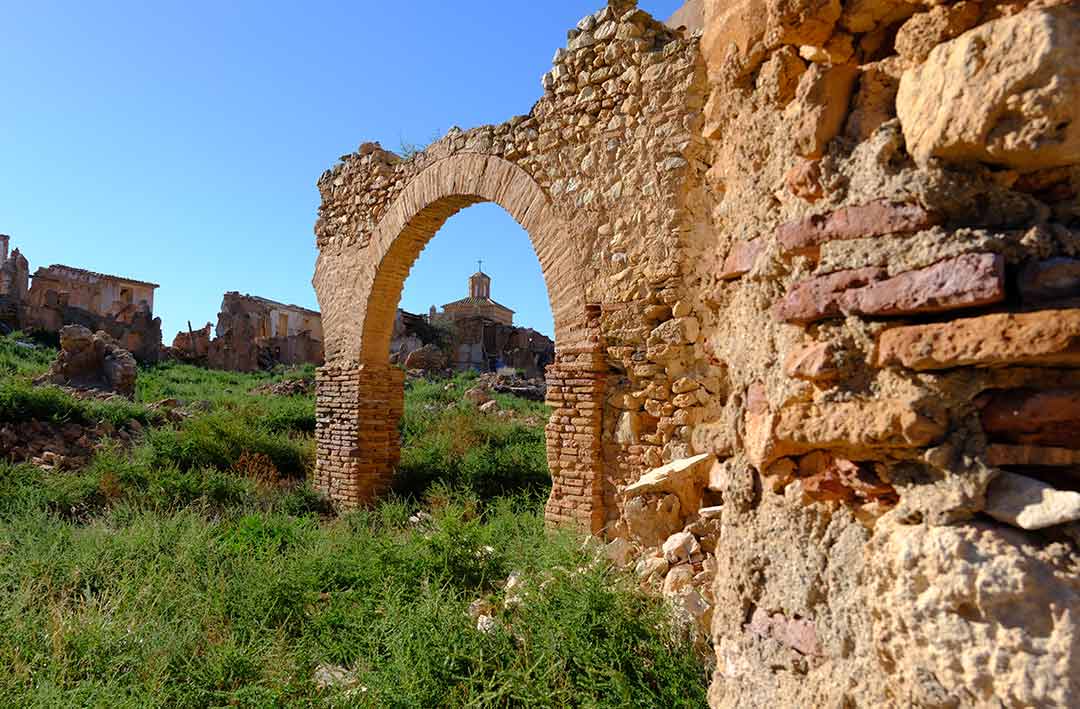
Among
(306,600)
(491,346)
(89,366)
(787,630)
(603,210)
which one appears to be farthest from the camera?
(491,346)

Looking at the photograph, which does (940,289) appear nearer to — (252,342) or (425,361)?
(425,361)

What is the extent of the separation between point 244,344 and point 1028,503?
23735 millimetres

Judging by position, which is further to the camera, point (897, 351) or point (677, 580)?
point (677, 580)

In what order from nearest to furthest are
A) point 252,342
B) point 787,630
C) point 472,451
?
point 787,630
point 472,451
point 252,342

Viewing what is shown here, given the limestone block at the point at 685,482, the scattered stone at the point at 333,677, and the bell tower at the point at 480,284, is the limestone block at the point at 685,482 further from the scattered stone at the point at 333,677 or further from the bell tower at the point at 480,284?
the bell tower at the point at 480,284

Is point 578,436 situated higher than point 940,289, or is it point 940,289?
point 940,289

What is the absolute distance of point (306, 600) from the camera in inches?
174

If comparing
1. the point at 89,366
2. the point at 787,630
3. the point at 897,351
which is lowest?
the point at 787,630

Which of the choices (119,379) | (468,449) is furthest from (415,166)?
(119,379)

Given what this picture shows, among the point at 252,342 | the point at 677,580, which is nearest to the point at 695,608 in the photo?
the point at 677,580

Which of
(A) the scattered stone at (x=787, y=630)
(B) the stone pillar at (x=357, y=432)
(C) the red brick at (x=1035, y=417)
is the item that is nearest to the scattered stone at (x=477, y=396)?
(B) the stone pillar at (x=357, y=432)

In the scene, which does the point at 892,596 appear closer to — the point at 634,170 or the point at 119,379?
the point at 634,170

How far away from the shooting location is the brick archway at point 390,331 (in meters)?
5.12

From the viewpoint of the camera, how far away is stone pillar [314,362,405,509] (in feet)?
25.0
